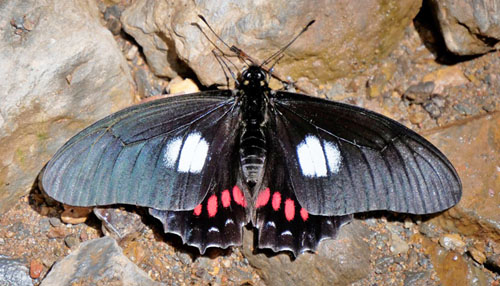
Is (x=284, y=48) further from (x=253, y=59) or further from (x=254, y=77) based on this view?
(x=254, y=77)

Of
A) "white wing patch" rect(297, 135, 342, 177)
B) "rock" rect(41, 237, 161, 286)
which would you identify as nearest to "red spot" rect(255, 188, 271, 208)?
"white wing patch" rect(297, 135, 342, 177)

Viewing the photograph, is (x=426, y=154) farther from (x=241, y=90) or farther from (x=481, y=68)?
(x=481, y=68)

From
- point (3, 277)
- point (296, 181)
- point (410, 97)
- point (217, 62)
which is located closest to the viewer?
point (296, 181)

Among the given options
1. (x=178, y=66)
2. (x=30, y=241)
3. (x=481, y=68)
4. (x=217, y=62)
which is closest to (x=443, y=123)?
(x=481, y=68)

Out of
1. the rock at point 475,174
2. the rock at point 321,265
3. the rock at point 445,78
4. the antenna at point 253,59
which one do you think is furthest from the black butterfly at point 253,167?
the rock at point 445,78

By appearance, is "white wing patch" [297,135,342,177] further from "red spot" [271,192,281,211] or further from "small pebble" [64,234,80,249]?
"small pebble" [64,234,80,249]

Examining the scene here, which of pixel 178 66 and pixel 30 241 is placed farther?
pixel 178 66

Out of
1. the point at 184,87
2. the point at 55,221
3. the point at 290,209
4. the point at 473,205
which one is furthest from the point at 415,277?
the point at 55,221
